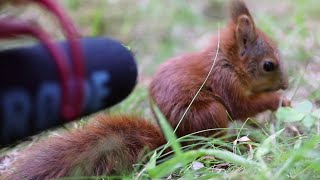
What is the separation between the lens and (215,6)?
5.16 m

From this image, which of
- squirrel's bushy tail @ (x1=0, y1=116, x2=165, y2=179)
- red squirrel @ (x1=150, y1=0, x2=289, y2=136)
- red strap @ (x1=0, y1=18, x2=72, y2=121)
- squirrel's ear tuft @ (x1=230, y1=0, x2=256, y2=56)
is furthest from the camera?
squirrel's ear tuft @ (x1=230, y1=0, x2=256, y2=56)

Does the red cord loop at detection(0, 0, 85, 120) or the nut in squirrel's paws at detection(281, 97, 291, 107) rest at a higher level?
the red cord loop at detection(0, 0, 85, 120)

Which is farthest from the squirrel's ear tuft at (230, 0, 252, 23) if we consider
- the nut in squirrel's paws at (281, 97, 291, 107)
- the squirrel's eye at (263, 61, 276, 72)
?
the nut in squirrel's paws at (281, 97, 291, 107)

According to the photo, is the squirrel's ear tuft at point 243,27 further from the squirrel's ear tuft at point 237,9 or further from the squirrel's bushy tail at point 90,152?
the squirrel's bushy tail at point 90,152

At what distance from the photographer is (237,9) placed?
2611 mm

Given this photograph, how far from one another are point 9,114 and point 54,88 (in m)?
0.11

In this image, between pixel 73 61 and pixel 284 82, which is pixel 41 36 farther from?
pixel 284 82

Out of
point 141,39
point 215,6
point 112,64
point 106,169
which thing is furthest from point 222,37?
point 215,6

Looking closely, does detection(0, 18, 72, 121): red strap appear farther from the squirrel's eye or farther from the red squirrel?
the squirrel's eye

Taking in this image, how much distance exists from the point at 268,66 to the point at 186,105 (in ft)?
1.56

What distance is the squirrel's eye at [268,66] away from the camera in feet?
8.46

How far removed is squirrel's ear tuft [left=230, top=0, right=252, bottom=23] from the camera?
257 cm

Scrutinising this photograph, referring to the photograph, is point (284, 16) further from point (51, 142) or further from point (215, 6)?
point (51, 142)

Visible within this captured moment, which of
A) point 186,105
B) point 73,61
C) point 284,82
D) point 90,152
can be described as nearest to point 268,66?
point 284,82
